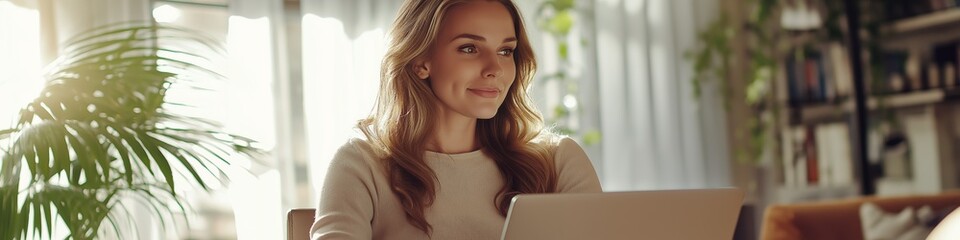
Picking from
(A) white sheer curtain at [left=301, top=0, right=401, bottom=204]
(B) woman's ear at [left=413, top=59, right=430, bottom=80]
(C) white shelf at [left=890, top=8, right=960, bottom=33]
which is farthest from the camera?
(C) white shelf at [left=890, top=8, right=960, bottom=33]

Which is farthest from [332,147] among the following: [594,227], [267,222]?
[594,227]

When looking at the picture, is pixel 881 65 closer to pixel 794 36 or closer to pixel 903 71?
pixel 903 71

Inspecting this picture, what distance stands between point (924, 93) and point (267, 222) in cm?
267

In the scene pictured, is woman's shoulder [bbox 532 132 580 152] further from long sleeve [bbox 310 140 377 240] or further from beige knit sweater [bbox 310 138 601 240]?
long sleeve [bbox 310 140 377 240]

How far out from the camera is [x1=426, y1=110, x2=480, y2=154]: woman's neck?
5.48ft

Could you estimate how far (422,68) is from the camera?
1652 millimetres

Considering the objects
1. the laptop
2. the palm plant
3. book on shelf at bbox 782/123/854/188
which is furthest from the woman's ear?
book on shelf at bbox 782/123/854/188

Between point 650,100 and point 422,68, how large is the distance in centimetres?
322

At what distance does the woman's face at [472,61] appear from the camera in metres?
1.61

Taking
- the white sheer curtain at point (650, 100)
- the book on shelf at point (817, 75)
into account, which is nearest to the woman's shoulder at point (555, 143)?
the white sheer curtain at point (650, 100)

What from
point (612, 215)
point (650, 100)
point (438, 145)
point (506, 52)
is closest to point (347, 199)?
point (438, 145)

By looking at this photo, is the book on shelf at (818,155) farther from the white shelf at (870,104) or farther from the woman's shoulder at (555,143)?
the woman's shoulder at (555,143)

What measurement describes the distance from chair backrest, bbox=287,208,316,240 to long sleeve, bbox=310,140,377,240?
11 cm

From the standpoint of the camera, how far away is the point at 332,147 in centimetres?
384
